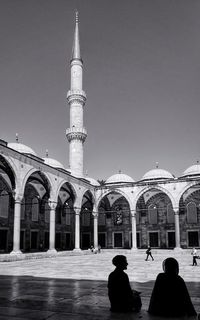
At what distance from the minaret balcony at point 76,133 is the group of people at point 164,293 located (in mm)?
27778

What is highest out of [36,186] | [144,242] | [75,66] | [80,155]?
[75,66]

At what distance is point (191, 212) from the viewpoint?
3112 cm

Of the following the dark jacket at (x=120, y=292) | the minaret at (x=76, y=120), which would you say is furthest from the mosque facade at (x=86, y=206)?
the dark jacket at (x=120, y=292)

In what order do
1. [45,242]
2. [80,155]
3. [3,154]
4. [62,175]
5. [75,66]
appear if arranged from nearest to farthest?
[3,154] → [62,175] → [45,242] → [80,155] → [75,66]

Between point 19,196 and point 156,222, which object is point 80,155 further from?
point 19,196

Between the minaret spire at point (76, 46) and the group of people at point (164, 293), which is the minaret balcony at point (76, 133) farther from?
the group of people at point (164, 293)

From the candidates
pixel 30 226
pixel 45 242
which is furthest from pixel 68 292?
pixel 45 242

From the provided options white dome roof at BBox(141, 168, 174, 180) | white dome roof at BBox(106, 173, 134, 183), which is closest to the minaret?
white dome roof at BBox(106, 173, 134, 183)

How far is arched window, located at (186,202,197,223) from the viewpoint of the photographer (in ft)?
102

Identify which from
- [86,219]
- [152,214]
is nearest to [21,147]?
[86,219]

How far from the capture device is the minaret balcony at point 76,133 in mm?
31875

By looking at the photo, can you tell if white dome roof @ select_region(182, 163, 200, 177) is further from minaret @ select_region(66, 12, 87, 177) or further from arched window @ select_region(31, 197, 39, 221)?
arched window @ select_region(31, 197, 39, 221)

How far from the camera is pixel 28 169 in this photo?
816 inches

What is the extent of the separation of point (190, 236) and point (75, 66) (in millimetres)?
20867
